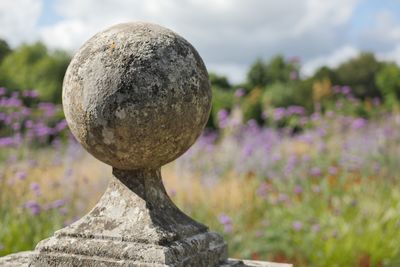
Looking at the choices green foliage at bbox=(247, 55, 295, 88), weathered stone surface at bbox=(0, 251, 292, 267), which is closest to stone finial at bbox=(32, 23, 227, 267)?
weathered stone surface at bbox=(0, 251, 292, 267)

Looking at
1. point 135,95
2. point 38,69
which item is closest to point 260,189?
point 135,95

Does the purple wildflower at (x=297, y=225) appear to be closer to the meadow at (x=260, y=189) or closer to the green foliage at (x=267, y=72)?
the meadow at (x=260, y=189)

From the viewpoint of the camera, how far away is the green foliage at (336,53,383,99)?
148 ft

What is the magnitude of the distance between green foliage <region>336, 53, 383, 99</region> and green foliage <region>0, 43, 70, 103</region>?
20593 mm

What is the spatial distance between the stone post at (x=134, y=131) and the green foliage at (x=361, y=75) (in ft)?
139

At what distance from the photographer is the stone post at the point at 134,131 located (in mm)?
3166

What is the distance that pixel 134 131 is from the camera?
321 cm

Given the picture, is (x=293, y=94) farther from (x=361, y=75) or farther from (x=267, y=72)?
(x=361, y=75)

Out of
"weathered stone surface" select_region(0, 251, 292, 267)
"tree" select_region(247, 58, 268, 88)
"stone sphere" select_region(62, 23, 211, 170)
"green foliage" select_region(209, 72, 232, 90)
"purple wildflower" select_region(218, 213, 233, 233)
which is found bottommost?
"weathered stone surface" select_region(0, 251, 292, 267)

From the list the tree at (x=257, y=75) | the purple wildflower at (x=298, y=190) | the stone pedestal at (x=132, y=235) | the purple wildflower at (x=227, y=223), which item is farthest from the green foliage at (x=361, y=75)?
the stone pedestal at (x=132, y=235)

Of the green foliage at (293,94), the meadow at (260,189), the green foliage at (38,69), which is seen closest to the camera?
the meadow at (260,189)

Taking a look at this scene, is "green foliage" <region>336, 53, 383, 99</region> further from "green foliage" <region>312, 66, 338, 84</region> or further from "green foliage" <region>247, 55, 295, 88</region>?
"green foliage" <region>247, 55, 295, 88</region>

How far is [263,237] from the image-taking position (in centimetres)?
Answer: 677

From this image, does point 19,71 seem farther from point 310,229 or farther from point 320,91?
point 310,229
